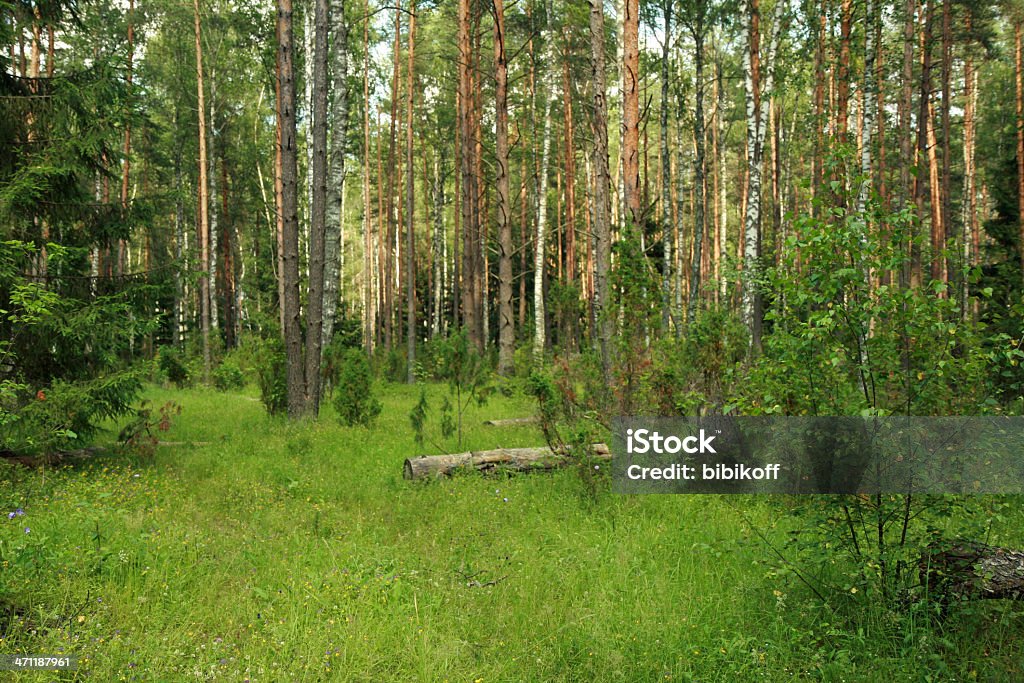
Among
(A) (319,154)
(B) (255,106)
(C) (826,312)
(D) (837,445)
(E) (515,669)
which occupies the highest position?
(B) (255,106)

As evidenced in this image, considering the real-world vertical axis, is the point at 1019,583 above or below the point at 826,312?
below

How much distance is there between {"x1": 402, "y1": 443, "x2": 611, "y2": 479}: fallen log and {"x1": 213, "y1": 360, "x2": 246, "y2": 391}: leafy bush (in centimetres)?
1190

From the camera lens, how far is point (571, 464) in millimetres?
6953

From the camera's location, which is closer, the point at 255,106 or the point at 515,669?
the point at 515,669

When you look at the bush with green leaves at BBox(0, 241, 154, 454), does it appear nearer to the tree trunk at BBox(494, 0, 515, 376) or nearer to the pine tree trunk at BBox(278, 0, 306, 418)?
the pine tree trunk at BBox(278, 0, 306, 418)

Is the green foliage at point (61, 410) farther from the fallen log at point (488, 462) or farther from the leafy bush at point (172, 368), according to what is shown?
the leafy bush at point (172, 368)

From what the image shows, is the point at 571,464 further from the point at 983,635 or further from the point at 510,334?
the point at 510,334

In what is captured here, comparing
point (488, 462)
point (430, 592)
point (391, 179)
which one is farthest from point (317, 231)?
point (391, 179)

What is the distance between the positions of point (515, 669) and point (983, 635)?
2520 mm

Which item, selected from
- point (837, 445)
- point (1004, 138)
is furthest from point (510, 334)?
point (1004, 138)

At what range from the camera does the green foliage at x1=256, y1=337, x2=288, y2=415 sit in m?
10.9

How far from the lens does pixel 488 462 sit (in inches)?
287

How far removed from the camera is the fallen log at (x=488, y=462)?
23.3ft

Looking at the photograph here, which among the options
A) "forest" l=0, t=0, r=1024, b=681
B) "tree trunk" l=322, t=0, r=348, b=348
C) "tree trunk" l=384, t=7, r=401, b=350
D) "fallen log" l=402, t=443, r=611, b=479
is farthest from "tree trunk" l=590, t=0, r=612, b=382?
"tree trunk" l=384, t=7, r=401, b=350
